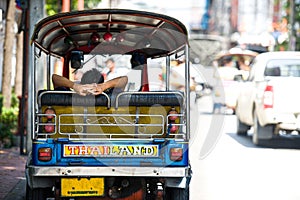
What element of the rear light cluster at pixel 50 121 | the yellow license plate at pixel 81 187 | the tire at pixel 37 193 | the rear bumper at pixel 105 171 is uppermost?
the rear light cluster at pixel 50 121

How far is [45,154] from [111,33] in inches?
89.0

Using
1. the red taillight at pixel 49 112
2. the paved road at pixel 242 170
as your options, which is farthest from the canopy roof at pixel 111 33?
the paved road at pixel 242 170

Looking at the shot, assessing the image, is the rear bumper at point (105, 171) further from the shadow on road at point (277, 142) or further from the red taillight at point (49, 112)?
the shadow on road at point (277, 142)

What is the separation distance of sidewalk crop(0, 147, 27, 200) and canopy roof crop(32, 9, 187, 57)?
74.6 inches

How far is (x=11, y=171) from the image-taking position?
12.9 m

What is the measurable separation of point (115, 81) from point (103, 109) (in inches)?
18.4

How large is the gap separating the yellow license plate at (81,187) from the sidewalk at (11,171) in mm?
2087

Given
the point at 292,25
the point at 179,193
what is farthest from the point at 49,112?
the point at 292,25

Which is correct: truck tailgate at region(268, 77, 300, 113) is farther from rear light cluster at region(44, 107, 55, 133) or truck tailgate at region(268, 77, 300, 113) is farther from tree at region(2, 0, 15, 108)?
rear light cluster at region(44, 107, 55, 133)

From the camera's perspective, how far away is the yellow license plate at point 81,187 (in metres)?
8.48

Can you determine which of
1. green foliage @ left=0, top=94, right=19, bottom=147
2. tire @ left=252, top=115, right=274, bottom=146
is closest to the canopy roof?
green foliage @ left=0, top=94, right=19, bottom=147

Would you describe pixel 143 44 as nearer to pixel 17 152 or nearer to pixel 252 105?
pixel 17 152

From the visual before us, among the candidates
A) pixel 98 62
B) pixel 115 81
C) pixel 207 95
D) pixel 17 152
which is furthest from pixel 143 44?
pixel 207 95

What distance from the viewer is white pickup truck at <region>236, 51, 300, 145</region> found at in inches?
677
